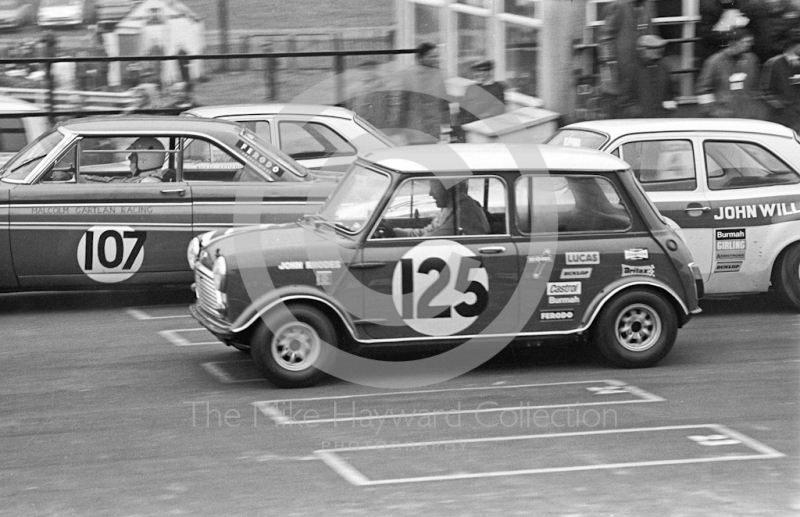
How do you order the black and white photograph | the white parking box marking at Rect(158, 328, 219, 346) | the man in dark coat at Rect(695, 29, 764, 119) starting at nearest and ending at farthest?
the black and white photograph
the white parking box marking at Rect(158, 328, 219, 346)
the man in dark coat at Rect(695, 29, 764, 119)

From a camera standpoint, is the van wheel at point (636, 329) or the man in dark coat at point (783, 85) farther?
the man in dark coat at point (783, 85)

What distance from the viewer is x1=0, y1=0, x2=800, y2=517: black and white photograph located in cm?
595

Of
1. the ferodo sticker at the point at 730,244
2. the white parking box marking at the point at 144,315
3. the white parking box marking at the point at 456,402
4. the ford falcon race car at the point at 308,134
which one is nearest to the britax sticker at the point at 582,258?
the white parking box marking at the point at 456,402

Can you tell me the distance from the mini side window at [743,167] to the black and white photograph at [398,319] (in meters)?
0.02

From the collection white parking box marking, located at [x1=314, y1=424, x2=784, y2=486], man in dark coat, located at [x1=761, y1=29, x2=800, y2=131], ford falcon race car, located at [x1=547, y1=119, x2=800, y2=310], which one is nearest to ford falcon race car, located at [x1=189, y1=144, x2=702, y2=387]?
white parking box marking, located at [x1=314, y1=424, x2=784, y2=486]

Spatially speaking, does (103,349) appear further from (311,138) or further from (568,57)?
(568,57)

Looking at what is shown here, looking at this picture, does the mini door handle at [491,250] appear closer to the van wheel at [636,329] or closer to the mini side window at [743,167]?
the van wheel at [636,329]

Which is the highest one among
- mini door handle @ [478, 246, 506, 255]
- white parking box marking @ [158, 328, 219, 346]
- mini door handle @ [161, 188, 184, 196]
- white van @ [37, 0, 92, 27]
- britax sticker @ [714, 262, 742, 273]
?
white van @ [37, 0, 92, 27]

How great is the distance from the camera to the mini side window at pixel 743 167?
9781 mm

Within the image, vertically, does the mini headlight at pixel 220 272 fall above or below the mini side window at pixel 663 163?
below

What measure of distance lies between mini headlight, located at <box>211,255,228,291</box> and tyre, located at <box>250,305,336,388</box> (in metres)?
0.38

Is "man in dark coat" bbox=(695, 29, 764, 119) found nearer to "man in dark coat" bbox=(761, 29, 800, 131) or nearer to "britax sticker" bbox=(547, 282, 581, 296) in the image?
"man in dark coat" bbox=(761, 29, 800, 131)

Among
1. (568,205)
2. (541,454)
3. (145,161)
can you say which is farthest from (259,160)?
(541,454)

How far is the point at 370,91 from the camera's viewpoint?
1638 cm
